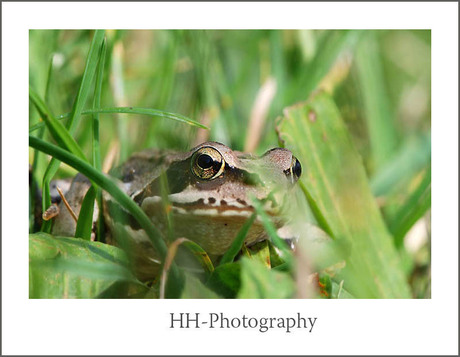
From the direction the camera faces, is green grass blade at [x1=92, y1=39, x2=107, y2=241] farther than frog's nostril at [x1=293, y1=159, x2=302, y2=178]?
No

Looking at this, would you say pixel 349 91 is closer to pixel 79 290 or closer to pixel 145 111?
pixel 145 111

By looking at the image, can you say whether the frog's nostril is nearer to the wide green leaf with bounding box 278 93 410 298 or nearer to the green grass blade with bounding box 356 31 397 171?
the wide green leaf with bounding box 278 93 410 298

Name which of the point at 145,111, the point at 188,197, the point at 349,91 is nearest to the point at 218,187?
the point at 188,197

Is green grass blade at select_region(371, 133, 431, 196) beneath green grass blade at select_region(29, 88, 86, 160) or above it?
above

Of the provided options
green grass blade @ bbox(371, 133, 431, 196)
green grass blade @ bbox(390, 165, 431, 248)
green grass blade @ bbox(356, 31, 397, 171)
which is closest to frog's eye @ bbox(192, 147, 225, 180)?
green grass blade @ bbox(390, 165, 431, 248)

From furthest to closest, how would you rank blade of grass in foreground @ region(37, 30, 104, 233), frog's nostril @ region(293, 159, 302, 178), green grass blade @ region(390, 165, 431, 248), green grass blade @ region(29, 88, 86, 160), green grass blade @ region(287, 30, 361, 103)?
green grass blade @ region(287, 30, 361, 103)
green grass blade @ region(390, 165, 431, 248)
frog's nostril @ region(293, 159, 302, 178)
blade of grass in foreground @ region(37, 30, 104, 233)
green grass blade @ region(29, 88, 86, 160)

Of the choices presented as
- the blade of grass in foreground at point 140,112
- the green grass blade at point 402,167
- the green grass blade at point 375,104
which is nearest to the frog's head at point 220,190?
the blade of grass in foreground at point 140,112

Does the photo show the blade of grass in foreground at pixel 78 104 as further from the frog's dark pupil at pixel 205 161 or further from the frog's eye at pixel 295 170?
the frog's eye at pixel 295 170
